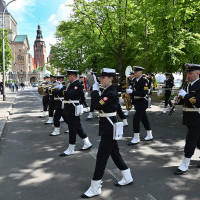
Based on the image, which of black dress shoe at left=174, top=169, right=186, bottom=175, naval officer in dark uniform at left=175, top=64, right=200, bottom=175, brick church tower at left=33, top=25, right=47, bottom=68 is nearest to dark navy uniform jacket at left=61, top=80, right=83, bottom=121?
naval officer in dark uniform at left=175, top=64, right=200, bottom=175

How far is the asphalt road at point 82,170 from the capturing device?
3844 millimetres

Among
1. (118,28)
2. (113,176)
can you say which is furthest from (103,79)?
(118,28)

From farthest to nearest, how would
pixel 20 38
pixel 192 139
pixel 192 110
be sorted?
pixel 20 38
pixel 192 110
pixel 192 139

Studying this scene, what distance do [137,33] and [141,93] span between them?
586 inches

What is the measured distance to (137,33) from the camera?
66.5 ft

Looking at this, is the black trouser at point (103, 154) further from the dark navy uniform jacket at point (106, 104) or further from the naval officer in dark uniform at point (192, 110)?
the naval officer in dark uniform at point (192, 110)

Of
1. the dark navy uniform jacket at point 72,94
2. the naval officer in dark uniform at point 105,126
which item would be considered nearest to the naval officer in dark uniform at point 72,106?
the dark navy uniform jacket at point 72,94

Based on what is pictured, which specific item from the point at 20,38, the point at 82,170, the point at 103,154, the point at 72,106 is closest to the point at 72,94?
the point at 72,106

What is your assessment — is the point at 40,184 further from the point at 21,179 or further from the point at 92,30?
the point at 92,30

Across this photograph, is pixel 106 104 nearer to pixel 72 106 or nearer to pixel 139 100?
pixel 72 106

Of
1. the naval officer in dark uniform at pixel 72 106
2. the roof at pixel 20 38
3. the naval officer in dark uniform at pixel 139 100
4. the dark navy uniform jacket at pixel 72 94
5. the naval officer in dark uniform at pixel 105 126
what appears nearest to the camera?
the naval officer in dark uniform at pixel 105 126

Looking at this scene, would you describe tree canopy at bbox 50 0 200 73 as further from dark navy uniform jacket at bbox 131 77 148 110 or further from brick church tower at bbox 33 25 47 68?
brick church tower at bbox 33 25 47 68

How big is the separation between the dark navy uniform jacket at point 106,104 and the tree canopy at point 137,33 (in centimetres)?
823

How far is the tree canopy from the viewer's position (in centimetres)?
1243
